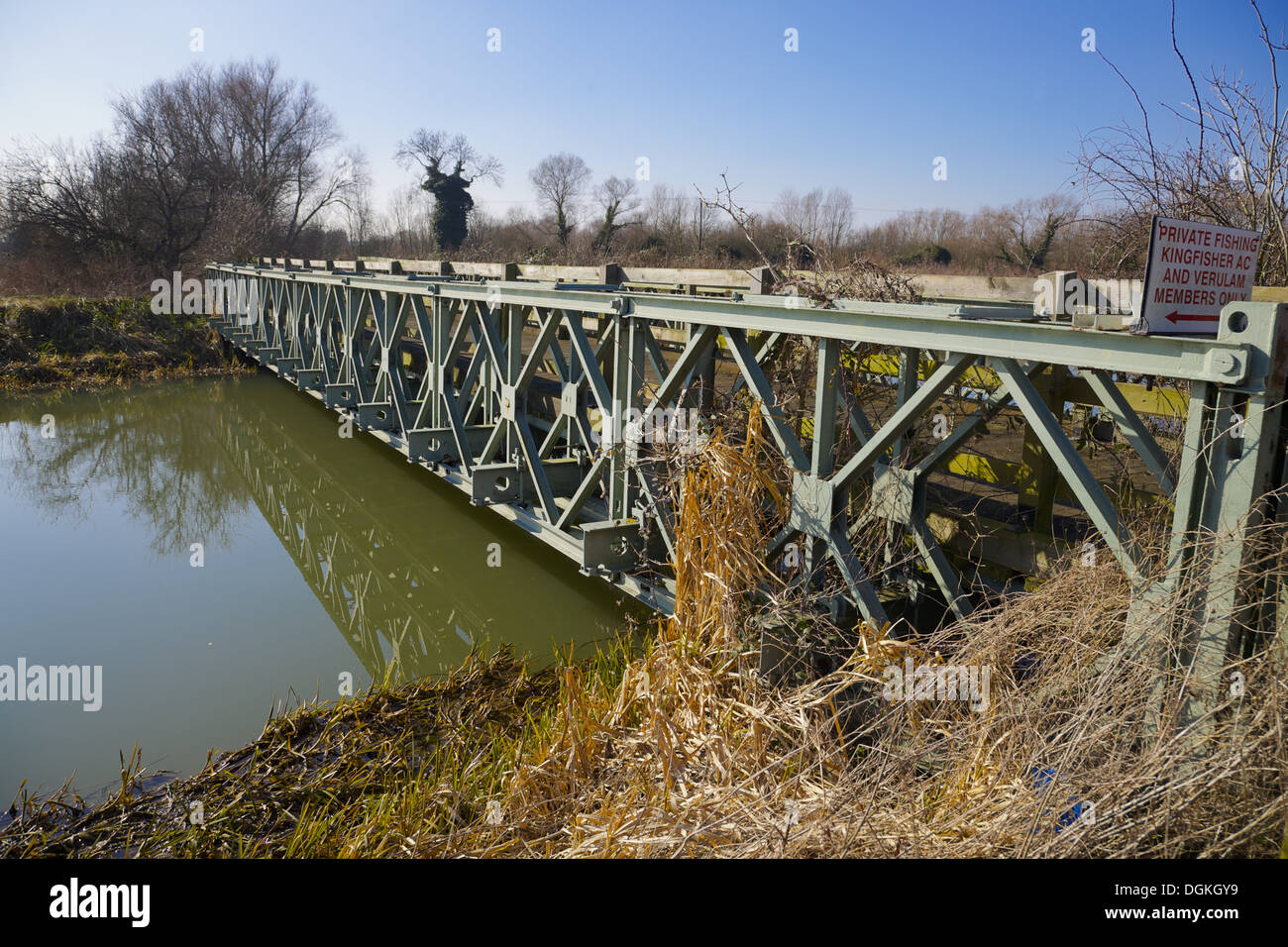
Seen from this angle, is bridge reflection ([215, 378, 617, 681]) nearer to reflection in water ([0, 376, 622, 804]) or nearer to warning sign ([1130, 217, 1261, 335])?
reflection in water ([0, 376, 622, 804])

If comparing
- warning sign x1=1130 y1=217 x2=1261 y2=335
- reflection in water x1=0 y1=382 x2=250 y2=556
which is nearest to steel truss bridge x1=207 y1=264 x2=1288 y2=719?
warning sign x1=1130 y1=217 x2=1261 y2=335

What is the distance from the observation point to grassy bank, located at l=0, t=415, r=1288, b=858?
7.88ft

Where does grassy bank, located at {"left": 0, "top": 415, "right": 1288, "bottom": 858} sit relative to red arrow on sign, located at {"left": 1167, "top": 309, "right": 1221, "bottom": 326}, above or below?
below

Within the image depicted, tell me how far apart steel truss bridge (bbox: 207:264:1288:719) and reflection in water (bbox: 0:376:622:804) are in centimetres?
76

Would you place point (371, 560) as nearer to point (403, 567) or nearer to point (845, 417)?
point (403, 567)

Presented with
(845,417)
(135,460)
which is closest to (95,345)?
(135,460)

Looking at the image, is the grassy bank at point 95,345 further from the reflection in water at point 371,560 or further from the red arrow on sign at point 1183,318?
the red arrow on sign at point 1183,318

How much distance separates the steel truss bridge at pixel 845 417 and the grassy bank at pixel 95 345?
1216 cm

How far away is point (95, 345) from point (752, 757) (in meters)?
22.4

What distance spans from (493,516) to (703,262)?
9.42 meters

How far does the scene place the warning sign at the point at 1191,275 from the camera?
2707 millimetres

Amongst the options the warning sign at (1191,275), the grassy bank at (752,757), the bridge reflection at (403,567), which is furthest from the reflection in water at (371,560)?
the warning sign at (1191,275)

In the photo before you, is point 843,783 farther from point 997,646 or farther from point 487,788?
point 487,788
